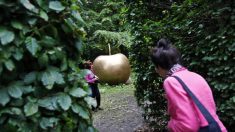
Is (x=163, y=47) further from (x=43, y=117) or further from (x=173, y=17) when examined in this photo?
(x=173, y=17)

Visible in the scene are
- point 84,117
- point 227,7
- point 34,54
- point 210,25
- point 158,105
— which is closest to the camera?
point 34,54

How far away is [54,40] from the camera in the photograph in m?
2.41

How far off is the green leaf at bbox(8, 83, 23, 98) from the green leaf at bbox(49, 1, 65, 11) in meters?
0.47

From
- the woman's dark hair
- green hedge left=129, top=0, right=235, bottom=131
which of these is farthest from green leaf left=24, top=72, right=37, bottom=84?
green hedge left=129, top=0, right=235, bottom=131

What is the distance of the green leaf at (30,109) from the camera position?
228 centimetres

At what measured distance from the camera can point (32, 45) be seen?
2287 millimetres

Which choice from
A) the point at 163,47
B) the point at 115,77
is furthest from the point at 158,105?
the point at 115,77

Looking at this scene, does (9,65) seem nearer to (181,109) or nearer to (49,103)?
(49,103)

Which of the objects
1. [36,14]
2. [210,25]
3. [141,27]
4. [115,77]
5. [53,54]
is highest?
[36,14]

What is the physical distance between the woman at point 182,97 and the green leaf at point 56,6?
Answer: 1.07 metres

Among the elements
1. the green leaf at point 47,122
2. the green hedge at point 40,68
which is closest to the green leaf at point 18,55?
the green hedge at point 40,68

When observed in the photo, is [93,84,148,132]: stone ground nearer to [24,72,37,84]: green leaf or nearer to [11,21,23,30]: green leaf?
[24,72,37,84]: green leaf

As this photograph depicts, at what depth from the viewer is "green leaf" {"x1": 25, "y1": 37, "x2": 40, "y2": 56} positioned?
2277 mm

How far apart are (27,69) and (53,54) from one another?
0.55ft
